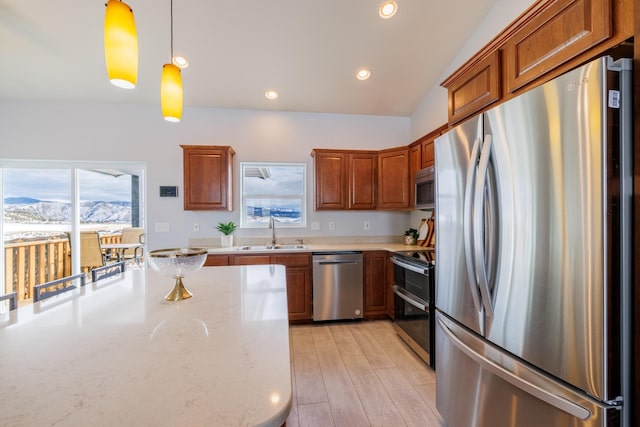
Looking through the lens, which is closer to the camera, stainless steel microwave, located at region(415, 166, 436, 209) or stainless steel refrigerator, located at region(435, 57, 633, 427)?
stainless steel refrigerator, located at region(435, 57, 633, 427)

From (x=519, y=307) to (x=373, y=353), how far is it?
1.71m

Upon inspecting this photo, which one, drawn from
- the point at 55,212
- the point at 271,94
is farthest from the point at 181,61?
the point at 55,212

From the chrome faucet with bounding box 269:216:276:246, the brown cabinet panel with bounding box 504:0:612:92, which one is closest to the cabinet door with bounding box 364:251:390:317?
the chrome faucet with bounding box 269:216:276:246

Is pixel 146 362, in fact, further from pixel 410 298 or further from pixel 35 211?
pixel 35 211

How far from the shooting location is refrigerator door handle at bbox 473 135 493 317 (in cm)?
122

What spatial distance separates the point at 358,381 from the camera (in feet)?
6.86

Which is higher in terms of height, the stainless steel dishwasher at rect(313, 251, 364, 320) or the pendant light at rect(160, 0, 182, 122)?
the pendant light at rect(160, 0, 182, 122)

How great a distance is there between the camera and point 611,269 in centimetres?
86

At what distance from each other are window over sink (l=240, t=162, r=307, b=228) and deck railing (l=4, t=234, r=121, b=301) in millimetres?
2396

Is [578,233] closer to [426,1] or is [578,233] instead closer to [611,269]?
[611,269]

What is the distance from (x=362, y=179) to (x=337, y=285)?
1412 mm

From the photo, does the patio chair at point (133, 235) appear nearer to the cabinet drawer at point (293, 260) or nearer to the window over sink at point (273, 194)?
the window over sink at point (273, 194)

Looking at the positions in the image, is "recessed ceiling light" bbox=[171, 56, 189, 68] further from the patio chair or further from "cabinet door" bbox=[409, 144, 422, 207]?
"cabinet door" bbox=[409, 144, 422, 207]

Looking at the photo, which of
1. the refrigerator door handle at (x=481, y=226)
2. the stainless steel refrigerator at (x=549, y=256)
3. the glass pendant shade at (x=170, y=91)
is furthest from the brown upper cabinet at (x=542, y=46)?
the glass pendant shade at (x=170, y=91)
